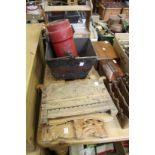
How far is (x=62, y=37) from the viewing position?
52.7 inches

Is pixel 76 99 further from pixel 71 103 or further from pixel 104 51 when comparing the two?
pixel 104 51

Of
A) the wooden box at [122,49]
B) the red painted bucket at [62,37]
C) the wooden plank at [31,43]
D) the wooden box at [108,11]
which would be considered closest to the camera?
the wooden plank at [31,43]

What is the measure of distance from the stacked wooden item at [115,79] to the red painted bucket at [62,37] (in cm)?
35

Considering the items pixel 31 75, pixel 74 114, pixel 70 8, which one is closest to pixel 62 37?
pixel 31 75

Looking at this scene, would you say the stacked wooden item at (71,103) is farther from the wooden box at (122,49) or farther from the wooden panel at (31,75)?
the wooden box at (122,49)

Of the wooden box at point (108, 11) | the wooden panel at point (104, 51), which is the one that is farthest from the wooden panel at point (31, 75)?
the wooden box at point (108, 11)

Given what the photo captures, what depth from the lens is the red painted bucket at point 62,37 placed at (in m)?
1.32

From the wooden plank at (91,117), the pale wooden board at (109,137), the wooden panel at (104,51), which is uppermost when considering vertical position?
the wooden panel at (104,51)
